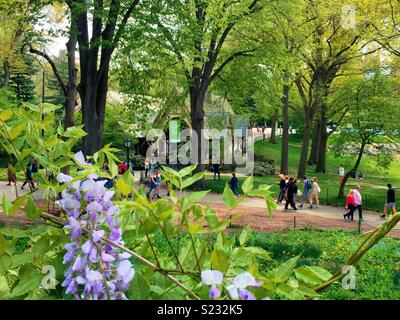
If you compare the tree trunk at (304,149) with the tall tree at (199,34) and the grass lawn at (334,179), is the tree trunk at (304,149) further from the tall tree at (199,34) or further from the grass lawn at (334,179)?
the tall tree at (199,34)

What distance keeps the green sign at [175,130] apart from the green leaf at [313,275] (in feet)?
119

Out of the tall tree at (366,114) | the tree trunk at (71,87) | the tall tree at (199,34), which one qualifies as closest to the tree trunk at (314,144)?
the tall tree at (366,114)

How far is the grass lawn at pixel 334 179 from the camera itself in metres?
27.0

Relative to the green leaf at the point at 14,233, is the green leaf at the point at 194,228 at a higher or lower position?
higher

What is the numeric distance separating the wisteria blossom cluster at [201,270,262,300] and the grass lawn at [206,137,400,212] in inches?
567

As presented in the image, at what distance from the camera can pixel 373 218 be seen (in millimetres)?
22188

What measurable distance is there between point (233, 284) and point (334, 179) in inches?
1442

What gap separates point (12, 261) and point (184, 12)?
1668 cm

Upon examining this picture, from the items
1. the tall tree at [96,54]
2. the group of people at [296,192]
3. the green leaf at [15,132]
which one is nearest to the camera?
the green leaf at [15,132]

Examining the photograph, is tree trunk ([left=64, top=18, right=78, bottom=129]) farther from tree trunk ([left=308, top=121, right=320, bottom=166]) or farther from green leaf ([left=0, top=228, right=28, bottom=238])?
tree trunk ([left=308, top=121, right=320, bottom=166])

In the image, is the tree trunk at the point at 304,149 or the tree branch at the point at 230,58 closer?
the tree branch at the point at 230,58

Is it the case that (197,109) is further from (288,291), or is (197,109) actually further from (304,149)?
(288,291)

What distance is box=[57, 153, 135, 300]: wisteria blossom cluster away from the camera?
1.17 m

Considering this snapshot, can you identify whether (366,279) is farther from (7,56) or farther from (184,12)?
(7,56)
